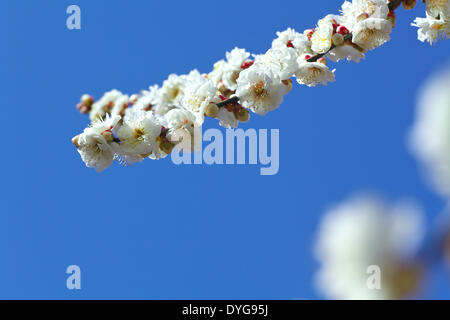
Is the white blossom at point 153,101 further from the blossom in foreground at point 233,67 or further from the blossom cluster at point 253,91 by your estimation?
the blossom cluster at point 253,91

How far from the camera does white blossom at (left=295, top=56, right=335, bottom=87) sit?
5.64ft

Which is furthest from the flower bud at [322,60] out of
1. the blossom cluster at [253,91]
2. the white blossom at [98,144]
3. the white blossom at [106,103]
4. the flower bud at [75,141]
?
the white blossom at [106,103]

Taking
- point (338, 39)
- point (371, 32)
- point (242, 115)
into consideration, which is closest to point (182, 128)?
point (242, 115)

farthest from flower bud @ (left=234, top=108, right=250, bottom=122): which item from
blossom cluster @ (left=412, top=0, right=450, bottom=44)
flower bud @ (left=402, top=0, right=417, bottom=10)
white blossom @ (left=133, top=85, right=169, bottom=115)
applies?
white blossom @ (left=133, top=85, right=169, bottom=115)

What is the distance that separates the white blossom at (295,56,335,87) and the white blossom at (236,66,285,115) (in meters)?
0.10

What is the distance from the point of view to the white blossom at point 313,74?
1.72 m

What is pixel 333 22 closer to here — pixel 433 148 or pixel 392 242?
pixel 433 148

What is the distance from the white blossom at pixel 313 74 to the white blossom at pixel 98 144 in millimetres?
702

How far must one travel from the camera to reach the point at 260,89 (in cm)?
169

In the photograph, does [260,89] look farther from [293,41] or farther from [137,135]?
[137,135]

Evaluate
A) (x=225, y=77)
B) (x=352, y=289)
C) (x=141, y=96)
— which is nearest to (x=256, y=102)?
(x=225, y=77)

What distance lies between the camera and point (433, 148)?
1304mm

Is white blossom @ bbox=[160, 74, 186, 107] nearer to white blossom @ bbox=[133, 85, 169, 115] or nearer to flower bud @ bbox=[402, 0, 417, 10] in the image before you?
white blossom @ bbox=[133, 85, 169, 115]

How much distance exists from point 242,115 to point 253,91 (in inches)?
4.5
